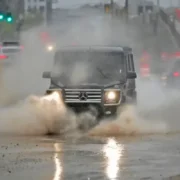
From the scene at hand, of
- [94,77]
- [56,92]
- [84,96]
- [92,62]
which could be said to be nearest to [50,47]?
[92,62]

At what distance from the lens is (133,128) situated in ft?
60.4

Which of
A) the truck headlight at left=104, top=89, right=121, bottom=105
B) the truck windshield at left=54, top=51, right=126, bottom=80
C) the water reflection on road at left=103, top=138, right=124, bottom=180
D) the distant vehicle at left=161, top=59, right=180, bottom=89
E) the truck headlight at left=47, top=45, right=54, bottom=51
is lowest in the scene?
the distant vehicle at left=161, top=59, right=180, bottom=89

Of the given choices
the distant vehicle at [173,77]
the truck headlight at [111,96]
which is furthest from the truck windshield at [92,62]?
the distant vehicle at [173,77]

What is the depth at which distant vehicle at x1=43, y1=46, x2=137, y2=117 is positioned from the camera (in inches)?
752

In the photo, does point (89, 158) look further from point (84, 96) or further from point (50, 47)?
point (50, 47)

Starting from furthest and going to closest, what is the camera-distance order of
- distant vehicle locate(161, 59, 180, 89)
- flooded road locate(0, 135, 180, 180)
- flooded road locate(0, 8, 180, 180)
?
distant vehicle locate(161, 59, 180, 89)
flooded road locate(0, 8, 180, 180)
flooded road locate(0, 135, 180, 180)

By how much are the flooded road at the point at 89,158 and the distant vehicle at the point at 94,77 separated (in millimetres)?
2058

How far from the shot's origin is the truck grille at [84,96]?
1908 centimetres

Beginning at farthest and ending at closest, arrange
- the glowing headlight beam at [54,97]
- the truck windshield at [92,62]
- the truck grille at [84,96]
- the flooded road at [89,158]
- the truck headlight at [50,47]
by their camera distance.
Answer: the truck headlight at [50,47] < the truck windshield at [92,62] < the truck grille at [84,96] < the glowing headlight beam at [54,97] < the flooded road at [89,158]

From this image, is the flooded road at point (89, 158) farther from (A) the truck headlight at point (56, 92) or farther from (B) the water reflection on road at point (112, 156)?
(A) the truck headlight at point (56, 92)

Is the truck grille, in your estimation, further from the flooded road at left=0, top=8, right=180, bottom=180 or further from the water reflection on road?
the water reflection on road

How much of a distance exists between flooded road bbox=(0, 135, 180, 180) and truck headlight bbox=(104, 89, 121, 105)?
208 centimetres

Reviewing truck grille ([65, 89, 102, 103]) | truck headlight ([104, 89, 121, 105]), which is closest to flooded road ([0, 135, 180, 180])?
truck grille ([65, 89, 102, 103])

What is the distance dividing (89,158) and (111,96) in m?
5.64
